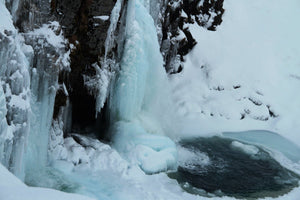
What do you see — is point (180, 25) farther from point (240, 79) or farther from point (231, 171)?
point (231, 171)

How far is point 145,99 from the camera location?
10492 mm

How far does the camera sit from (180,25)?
14.6 metres

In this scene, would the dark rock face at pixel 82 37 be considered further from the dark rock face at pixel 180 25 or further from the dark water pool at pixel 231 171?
the dark rock face at pixel 180 25

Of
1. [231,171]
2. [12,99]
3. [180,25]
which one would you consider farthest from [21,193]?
[180,25]

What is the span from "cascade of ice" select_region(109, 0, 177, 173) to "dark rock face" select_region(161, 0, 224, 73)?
3.57 metres

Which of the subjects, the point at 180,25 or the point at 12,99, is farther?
the point at 180,25

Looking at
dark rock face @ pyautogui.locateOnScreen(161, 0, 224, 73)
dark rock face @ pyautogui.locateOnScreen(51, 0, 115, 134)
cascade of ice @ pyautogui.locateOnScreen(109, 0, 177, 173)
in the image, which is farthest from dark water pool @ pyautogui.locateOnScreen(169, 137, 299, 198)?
dark rock face @ pyautogui.locateOnScreen(161, 0, 224, 73)

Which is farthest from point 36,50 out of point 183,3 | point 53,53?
point 183,3

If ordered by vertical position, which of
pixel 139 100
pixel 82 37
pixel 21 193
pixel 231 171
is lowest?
pixel 231 171

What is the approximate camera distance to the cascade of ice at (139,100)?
27.5 feet

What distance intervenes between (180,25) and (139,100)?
6.24m

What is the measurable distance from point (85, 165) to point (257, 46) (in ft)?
39.5

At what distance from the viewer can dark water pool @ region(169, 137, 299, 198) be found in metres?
8.14

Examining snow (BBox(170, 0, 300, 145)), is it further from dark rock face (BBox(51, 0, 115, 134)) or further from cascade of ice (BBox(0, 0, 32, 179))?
cascade of ice (BBox(0, 0, 32, 179))
